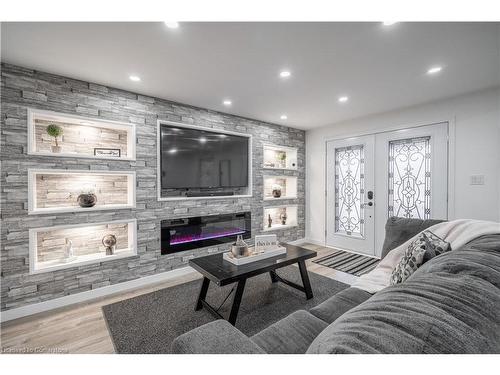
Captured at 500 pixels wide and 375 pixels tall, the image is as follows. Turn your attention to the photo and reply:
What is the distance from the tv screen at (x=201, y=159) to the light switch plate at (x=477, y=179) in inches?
124

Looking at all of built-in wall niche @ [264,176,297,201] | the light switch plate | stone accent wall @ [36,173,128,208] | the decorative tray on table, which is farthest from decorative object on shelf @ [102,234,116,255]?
the light switch plate

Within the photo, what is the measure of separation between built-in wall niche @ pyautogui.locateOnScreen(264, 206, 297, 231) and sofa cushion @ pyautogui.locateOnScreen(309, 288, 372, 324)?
9.50ft

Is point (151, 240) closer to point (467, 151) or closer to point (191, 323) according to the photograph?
point (191, 323)

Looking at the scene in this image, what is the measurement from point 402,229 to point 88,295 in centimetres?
329

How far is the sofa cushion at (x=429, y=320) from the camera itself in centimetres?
56

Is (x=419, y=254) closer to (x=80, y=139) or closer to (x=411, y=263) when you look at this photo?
(x=411, y=263)

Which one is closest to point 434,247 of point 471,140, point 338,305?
point 338,305

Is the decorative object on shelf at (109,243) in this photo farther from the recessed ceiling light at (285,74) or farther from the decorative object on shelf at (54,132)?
the recessed ceiling light at (285,74)

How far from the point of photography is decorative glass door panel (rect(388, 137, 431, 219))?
3379 mm

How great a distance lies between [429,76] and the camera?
97.3 inches

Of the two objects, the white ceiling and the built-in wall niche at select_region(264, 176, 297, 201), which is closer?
the white ceiling

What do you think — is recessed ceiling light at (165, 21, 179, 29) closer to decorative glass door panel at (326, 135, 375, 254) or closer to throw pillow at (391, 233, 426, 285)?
throw pillow at (391, 233, 426, 285)
